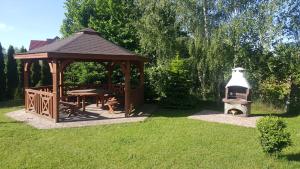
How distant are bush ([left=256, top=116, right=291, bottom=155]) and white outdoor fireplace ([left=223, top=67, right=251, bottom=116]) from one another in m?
5.48

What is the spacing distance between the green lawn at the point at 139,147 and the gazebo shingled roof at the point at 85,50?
2533 mm

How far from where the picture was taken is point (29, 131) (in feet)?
28.3

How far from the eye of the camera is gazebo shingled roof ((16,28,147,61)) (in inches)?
396

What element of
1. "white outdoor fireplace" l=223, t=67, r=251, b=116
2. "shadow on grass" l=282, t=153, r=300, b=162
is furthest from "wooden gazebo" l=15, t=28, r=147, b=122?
"shadow on grass" l=282, t=153, r=300, b=162

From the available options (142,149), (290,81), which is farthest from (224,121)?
→ (290,81)

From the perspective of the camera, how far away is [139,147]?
283 inches

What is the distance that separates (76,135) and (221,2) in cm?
953

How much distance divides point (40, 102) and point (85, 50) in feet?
8.19

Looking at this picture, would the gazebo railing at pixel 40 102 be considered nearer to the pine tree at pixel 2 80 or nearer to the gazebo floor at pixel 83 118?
the gazebo floor at pixel 83 118

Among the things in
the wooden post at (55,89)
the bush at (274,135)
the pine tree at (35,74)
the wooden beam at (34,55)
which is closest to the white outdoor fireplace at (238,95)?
the bush at (274,135)

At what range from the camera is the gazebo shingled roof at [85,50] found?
10050mm

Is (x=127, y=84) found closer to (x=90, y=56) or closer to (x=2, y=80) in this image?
(x=90, y=56)

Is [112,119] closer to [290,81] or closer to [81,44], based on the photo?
[81,44]

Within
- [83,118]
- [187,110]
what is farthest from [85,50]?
[187,110]
